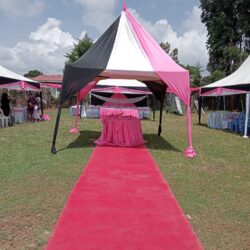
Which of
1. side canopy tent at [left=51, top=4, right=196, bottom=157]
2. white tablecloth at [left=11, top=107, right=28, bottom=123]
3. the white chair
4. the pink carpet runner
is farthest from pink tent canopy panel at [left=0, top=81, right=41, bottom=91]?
the pink carpet runner

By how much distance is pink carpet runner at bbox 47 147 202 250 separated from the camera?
3875mm

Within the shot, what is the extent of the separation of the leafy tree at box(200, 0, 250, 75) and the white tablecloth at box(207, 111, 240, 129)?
1524 centimetres

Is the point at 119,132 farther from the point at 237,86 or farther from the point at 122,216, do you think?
the point at 122,216

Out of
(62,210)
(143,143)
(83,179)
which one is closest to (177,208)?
(62,210)

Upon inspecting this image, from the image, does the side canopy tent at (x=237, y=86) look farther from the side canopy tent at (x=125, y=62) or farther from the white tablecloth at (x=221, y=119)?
the side canopy tent at (x=125, y=62)

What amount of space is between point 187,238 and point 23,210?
2154 mm

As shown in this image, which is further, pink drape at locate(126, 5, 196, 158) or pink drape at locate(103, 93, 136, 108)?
pink drape at locate(103, 93, 136, 108)

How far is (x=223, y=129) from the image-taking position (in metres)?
17.4

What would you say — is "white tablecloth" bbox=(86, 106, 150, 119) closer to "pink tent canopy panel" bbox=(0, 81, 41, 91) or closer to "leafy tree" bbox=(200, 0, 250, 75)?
"pink tent canopy panel" bbox=(0, 81, 41, 91)

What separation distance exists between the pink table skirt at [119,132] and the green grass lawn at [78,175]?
63 cm

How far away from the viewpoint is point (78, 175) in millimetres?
6820

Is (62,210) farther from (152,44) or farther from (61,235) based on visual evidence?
(152,44)

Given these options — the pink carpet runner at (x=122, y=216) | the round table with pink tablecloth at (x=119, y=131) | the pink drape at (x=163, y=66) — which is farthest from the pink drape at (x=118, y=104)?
the pink carpet runner at (x=122, y=216)

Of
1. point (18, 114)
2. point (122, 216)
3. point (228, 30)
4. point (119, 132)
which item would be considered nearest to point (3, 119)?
point (18, 114)
